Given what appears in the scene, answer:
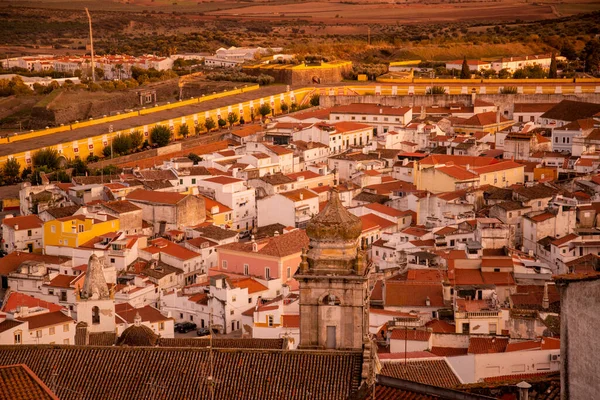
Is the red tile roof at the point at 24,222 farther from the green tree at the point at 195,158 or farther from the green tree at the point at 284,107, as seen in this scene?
the green tree at the point at 284,107

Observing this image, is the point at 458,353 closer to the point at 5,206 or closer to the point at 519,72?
the point at 5,206

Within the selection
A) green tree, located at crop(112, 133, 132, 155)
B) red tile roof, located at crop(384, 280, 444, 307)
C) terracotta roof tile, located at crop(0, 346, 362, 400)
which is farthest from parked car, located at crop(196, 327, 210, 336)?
green tree, located at crop(112, 133, 132, 155)

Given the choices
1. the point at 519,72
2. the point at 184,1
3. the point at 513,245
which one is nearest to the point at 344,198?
the point at 513,245

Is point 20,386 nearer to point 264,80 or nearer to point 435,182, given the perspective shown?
point 435,182

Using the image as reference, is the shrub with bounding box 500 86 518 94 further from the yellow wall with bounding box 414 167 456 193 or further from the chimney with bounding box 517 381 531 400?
the chimney with bounding box 517 381 531 400

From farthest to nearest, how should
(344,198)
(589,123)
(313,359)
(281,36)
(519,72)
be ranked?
(281,36), (519,72), (589,123), (344,198), (313,359)

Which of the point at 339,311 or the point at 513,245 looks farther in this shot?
the point at 513,245

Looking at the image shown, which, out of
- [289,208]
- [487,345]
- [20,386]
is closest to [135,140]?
[289,208]
